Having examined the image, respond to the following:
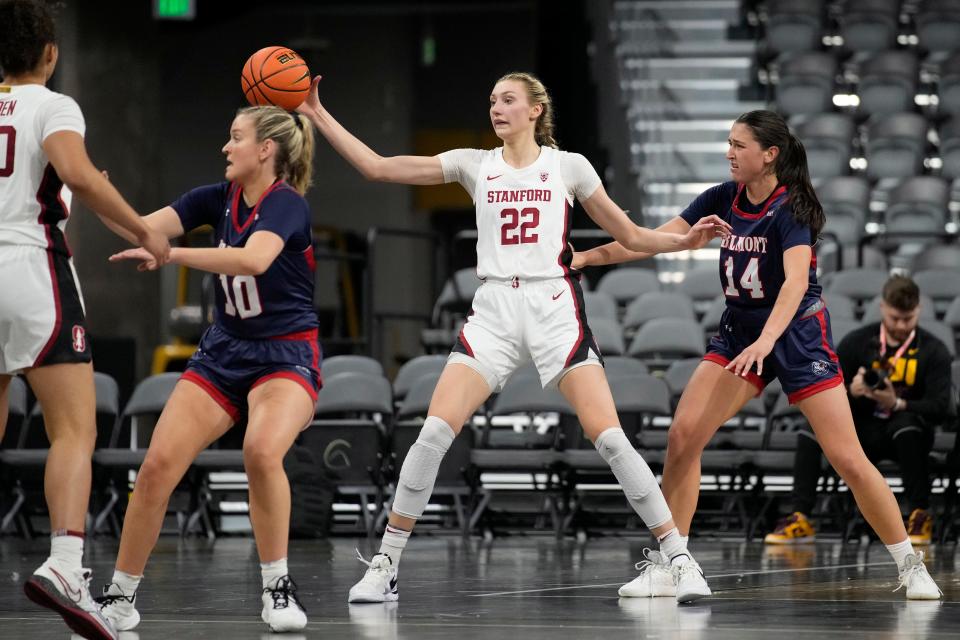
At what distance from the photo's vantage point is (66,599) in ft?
13.3

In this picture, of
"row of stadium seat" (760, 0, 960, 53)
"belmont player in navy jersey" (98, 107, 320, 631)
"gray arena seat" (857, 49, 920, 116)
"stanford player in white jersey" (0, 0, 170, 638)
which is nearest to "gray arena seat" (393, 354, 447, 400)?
"belmont player in navy jersey" (98, 107, 320, 631)

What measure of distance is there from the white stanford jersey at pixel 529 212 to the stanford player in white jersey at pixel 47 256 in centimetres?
141

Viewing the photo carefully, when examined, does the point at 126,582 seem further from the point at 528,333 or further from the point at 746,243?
the point at 746,243

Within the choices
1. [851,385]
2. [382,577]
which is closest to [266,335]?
[382,577]

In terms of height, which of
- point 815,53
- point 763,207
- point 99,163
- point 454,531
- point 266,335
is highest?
point 815,53

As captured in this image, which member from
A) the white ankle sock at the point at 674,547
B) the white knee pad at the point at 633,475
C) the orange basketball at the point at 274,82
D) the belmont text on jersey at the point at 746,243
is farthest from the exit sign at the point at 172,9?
the white ankle sock at the point at 674,547

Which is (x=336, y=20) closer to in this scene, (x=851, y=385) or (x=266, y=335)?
(x=851, y=385)

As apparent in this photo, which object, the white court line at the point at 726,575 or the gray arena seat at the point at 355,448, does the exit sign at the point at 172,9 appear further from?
the white court line at the point at 726,575

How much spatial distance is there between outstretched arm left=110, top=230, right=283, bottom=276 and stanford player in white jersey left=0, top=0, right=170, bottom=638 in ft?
0.15

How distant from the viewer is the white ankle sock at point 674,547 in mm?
5176

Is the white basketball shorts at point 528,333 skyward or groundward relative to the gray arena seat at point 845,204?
groundward

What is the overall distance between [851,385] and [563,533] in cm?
194

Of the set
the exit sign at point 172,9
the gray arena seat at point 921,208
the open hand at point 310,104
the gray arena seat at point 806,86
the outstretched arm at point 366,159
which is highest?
the exit sign at point 172,9

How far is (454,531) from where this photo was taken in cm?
899
